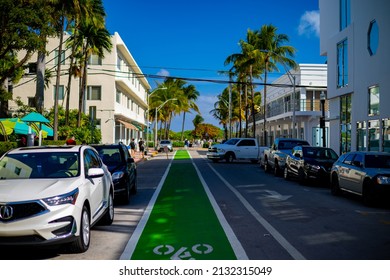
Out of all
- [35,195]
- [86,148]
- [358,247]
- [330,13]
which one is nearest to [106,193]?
[86,148]

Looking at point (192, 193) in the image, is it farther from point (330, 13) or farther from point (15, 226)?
point (330, 13)

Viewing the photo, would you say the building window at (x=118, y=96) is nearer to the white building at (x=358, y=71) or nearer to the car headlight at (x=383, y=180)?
the white building at (x=358, y=71)

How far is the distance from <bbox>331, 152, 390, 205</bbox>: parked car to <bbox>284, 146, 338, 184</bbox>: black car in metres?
2.16

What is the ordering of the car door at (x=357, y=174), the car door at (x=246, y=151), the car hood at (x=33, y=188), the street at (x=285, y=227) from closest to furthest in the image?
the car hood at (x=33, y=188), the street at (x=285, y=227), the car door at (x=357, y=174), the car door at (x=246, y=151)

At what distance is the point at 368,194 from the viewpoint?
11.9 m

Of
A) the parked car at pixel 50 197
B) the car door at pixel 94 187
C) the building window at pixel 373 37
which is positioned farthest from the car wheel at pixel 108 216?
the building window at pixel 373 37

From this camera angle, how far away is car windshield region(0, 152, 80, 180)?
7.38 metres

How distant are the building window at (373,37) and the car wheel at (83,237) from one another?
21.0 meters

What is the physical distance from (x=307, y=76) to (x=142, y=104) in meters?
33.4

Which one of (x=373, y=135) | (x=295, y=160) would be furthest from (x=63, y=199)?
(x=373, y=135)

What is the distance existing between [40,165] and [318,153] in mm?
12974

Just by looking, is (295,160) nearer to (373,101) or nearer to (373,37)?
(373,101)

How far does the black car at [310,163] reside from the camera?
1667cm

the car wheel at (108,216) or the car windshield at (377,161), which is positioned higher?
the car windshield at (377,161)
